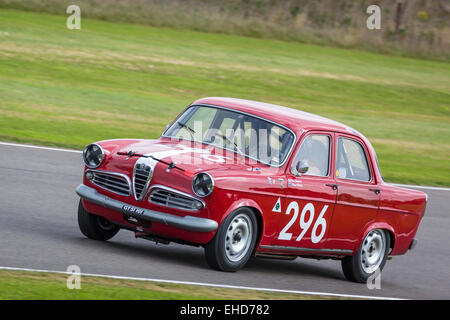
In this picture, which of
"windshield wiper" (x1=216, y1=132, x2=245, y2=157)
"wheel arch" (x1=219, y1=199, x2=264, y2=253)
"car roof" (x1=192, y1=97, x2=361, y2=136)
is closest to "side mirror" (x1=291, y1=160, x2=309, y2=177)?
"car roof" (x1=192, y1=97, x2=361, y2=136)

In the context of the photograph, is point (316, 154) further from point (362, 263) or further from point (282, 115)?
point (362, 263)

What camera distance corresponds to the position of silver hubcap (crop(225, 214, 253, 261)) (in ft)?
27.3

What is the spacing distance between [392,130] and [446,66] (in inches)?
611

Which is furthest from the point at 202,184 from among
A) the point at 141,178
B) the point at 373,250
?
the point at 373,250

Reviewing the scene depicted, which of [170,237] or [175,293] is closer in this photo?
[175,293]

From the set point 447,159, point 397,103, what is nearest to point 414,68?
point 397,103

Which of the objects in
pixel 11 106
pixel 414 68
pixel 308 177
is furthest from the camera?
pixel 414 68

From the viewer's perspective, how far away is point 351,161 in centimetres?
971

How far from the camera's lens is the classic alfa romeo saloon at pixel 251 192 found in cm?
821

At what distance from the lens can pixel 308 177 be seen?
9102 mm

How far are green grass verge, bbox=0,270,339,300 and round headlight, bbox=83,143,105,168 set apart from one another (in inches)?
69.1

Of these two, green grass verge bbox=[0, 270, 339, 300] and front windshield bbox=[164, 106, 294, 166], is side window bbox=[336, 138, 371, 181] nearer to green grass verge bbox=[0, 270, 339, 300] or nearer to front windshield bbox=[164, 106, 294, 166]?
front windshield bbox=[164, 106, 294, 166]
